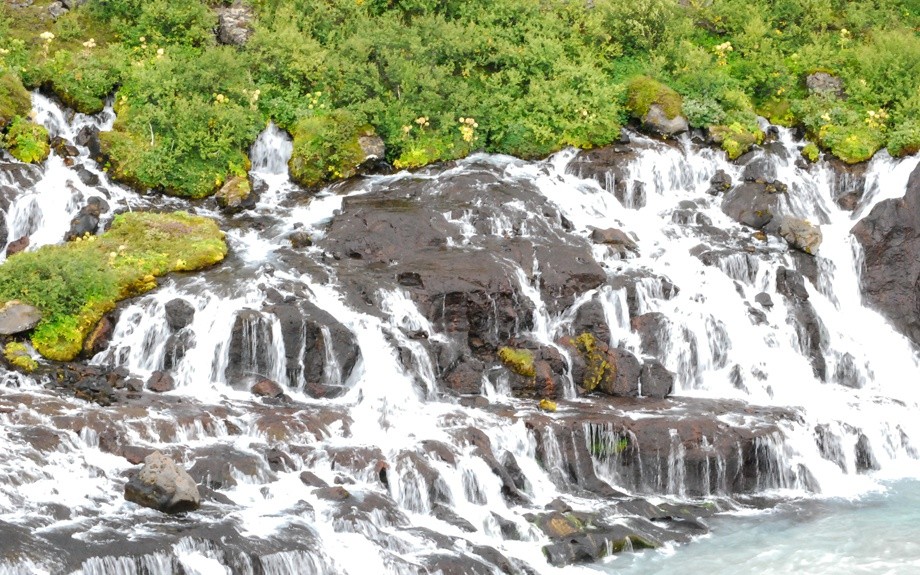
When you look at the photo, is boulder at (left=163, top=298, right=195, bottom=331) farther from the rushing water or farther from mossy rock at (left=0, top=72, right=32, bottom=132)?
mossy rock at (left=0, top=72, right=32, bottom=132)

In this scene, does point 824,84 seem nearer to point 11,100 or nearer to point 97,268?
point 97,268

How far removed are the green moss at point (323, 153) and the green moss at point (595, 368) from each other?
8060mm

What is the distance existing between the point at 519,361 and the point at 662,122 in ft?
32.5

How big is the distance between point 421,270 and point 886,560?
999 cm

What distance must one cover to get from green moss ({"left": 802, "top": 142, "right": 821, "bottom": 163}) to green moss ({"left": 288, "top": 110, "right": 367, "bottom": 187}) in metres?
11.0

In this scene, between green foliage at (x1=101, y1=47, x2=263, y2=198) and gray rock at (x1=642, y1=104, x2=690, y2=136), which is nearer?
green foliage at (x1=101, y1=47, x2=263, y2=198)

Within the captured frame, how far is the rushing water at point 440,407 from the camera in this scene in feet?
51.3

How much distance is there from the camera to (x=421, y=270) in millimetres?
21797

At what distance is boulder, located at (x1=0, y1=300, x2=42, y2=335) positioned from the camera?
1955cm

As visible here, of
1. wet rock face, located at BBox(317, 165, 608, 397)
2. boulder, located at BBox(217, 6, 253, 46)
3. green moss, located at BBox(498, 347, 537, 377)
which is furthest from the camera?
boulder, located at BBox(217, 6, 253, 46)

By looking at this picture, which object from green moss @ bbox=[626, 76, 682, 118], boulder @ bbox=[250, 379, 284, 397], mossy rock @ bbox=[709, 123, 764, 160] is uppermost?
green moss @ bbox=[626, 76, 682, 118]

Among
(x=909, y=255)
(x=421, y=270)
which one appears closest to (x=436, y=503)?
(x=421, y=270)

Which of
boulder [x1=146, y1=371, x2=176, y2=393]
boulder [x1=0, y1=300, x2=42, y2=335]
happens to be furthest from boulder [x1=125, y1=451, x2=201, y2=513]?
boulder [x1=0, y1=300, x2=42, y2=335]

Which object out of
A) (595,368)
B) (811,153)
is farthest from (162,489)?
(811,153)
